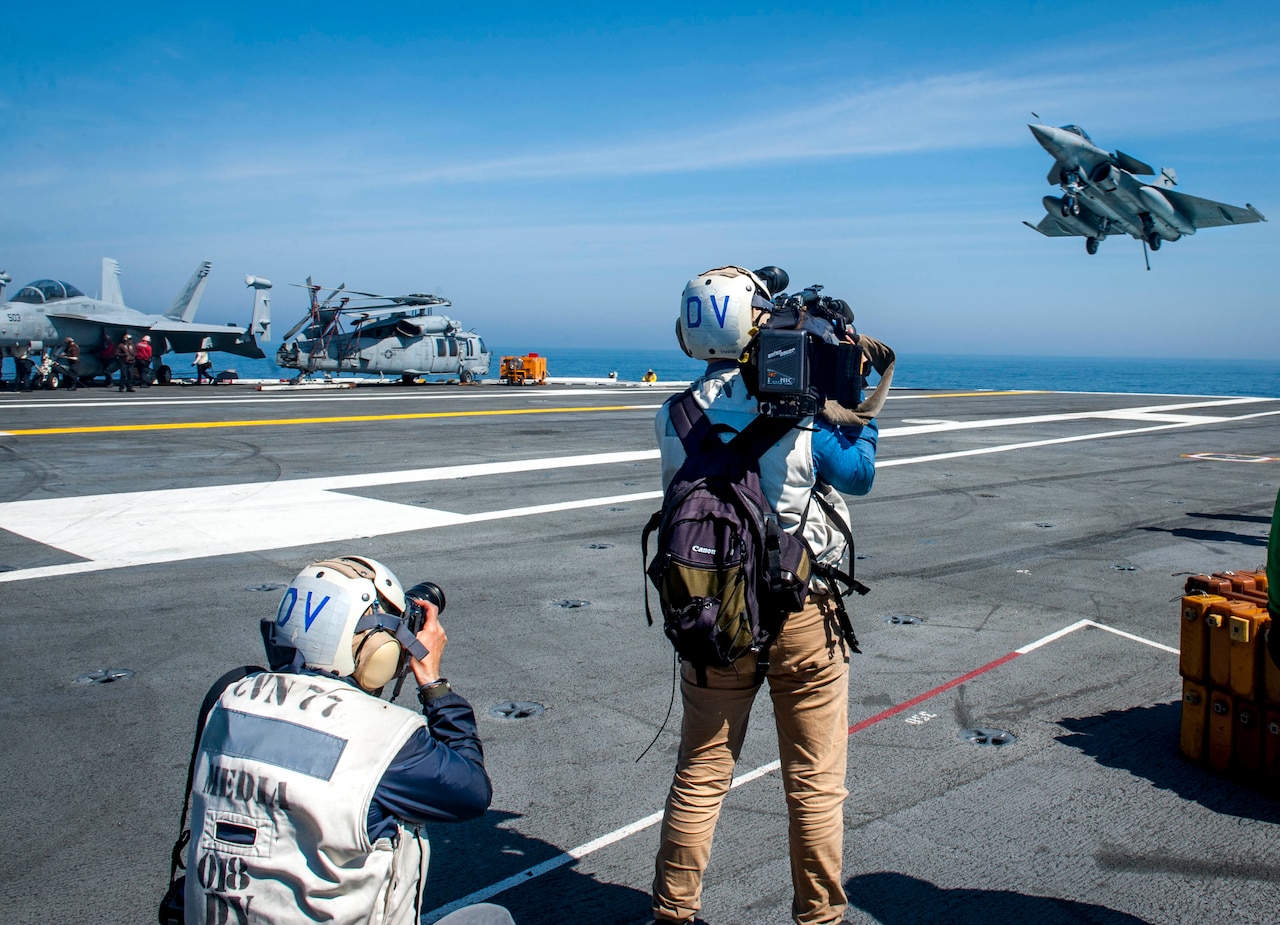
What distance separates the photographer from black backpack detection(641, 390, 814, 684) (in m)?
2.70

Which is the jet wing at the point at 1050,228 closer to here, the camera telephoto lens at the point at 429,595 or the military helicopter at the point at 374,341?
the military helicopter at the point at 374,341

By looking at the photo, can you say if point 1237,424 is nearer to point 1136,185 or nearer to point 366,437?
point 1136,185

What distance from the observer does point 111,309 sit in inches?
1249

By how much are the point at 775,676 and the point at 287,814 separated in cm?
159

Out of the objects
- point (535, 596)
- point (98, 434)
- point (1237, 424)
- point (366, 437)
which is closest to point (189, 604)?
point (535, 596)

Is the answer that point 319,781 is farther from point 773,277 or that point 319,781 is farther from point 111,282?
point 111,282

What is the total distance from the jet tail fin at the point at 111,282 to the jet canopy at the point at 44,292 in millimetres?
5644

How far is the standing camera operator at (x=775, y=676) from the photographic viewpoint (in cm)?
293

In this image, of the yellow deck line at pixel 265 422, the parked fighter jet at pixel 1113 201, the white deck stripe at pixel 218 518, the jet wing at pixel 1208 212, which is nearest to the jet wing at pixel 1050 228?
the parked fighter jet at pixel 1113 201

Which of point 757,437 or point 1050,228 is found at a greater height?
point 1050,228

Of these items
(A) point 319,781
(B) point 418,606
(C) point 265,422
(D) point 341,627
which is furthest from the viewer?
(C) point 265,422

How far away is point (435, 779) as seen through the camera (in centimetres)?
217

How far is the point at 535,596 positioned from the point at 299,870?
17.4ft

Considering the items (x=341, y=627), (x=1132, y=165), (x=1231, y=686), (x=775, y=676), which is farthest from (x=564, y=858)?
(x=1132, y=165)
